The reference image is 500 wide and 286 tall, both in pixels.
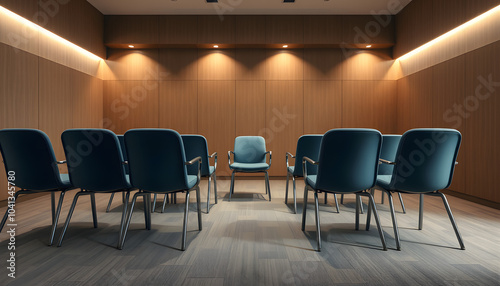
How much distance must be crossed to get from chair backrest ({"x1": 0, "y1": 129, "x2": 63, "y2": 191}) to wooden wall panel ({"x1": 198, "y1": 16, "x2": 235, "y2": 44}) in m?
4.41

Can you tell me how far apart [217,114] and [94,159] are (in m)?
4.18

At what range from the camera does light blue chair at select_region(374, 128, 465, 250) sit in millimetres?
1975

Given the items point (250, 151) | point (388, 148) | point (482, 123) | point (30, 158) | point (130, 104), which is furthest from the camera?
point (130, 104)

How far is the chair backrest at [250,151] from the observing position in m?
4.46

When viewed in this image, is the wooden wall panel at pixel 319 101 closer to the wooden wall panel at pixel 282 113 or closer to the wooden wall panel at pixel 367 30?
the wooden wall panel at pixel 282 113

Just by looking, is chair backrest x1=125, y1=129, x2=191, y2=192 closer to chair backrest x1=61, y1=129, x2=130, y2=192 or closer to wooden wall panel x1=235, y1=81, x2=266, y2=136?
chair backrest x1=61, y1=129, x2=130, y2=192

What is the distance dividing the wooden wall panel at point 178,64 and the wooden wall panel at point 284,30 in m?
1.80

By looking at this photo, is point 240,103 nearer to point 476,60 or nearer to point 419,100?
point 419,100

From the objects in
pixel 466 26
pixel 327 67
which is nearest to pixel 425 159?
pixel 466 26

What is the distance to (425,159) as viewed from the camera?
2.04 metres

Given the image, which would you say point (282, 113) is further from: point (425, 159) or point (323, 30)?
point (425, 159)

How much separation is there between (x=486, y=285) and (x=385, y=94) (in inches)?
208

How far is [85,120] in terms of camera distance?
5.48 metres

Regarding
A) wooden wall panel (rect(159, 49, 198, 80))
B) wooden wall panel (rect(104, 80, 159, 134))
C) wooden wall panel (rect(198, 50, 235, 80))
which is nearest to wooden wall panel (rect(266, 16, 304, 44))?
wooden wall panel (rect(198, 50, 235, 80))
